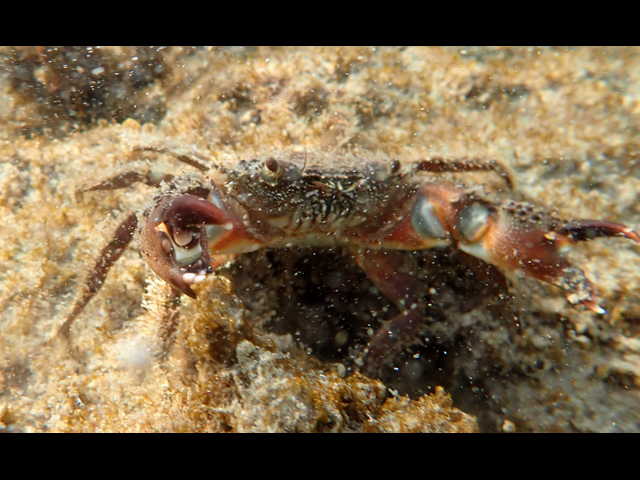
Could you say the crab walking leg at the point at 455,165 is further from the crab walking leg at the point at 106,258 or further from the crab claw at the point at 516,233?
the crab walking leg at the point at 106,258

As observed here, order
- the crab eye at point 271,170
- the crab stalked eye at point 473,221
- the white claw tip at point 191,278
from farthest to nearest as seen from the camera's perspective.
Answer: the crab stalked eye at point 473,221, the crab eye at point 271,170, the white claw tip at point 191,278

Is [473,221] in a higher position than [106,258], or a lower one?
higher

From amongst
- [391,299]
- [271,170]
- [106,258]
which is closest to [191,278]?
[271,170]

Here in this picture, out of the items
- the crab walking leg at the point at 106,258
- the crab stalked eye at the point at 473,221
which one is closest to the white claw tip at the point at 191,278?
the crab walking leg at the point at 106,258

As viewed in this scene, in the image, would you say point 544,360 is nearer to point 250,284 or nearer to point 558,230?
point 558,230

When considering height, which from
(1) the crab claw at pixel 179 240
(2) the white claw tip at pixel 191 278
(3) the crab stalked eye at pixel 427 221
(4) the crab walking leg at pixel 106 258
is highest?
(3) the crab stalked eye at pixel 427 221

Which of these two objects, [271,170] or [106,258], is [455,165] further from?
[106,258]

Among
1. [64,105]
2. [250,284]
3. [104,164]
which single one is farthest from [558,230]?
[64,105]
